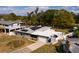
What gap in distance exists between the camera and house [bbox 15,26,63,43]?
142cm

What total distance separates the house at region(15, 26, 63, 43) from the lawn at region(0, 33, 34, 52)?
6 cm

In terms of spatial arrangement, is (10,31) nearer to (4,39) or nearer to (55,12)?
(4,39)

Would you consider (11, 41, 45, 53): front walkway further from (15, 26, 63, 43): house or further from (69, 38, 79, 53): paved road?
(69, 38, 79, 53): paved road

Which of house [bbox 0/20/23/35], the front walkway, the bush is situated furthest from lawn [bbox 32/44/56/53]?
house [bbox 0/20/23/35]

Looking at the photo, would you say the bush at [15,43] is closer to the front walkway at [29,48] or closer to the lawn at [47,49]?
the front walkway at [29,48]

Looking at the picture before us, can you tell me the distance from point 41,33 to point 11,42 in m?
0.28

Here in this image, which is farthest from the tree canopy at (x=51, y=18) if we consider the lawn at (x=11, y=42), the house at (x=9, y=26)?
the lawn at (x=11, y=42)

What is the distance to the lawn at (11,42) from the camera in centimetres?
140

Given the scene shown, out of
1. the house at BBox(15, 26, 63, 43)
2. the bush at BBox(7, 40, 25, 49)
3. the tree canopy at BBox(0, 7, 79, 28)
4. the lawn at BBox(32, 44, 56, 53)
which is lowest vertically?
the lawn at BBox(32, 44, 56, 53)

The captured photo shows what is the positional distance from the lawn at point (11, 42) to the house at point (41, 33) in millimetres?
56
